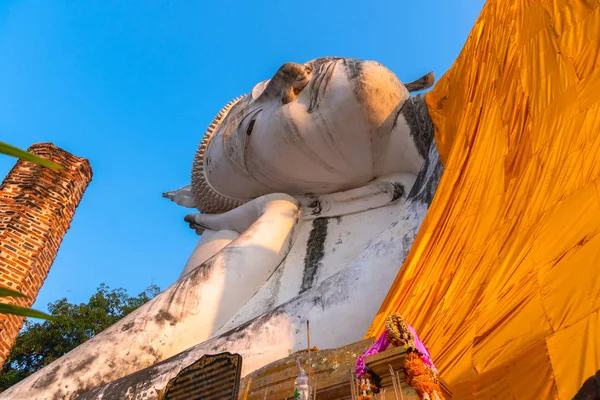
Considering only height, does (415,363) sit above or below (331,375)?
below

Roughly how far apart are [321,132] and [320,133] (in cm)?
1

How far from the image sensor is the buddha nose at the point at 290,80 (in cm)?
508

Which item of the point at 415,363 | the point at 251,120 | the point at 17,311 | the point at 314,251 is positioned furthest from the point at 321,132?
the point at 17,311

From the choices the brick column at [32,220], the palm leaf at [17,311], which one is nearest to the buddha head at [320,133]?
the brick column at [32,220]

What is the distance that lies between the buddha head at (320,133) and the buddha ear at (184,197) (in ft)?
3.19

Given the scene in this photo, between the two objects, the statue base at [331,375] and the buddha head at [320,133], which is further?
the buddha head at [320,133]

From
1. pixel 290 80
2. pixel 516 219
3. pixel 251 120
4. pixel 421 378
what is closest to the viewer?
pixel 421 378

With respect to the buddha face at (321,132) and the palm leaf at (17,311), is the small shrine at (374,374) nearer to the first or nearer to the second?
the palm leaf at (17,311)

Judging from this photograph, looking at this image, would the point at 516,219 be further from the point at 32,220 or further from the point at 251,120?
the point at 32,220

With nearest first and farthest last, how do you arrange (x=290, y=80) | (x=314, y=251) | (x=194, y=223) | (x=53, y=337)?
(x=314, y=251)
(x=290, y=80)
(x=194, y=223)
(x=53, y=337)

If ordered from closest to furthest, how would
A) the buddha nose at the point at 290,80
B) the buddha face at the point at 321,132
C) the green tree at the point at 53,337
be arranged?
the buddha face at the point at 321,132
the buddha nose at the point at 290,80
the green tree at the point at 53,337

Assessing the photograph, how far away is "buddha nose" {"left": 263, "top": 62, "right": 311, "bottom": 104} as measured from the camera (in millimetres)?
5082

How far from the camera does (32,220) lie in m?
5.54

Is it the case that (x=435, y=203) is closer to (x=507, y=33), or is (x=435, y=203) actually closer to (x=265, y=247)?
(x=507, y=33)
